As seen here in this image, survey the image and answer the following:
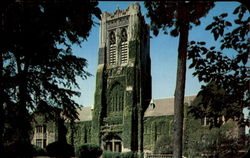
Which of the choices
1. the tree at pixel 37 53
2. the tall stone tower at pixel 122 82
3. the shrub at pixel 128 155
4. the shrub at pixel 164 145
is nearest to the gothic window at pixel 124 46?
the tall stone tower at pixel 122 82

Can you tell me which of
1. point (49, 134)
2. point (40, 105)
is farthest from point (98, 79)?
point (40, 105)

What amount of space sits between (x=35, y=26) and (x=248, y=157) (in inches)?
297

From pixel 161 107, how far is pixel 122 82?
25.0 feet

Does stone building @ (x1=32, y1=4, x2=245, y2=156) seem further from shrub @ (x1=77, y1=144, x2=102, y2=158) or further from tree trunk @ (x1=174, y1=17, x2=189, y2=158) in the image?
tree trunk @ (x1=174, y1=17, x2=189, y2=158)

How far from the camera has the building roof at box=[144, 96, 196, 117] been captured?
140ft

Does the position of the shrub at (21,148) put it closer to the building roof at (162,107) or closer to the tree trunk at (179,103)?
the tree trunk at (179,103)

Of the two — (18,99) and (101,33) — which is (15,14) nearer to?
(18,99)

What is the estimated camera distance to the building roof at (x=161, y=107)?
1679 inches

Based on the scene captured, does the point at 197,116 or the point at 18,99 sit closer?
the point at 197,116

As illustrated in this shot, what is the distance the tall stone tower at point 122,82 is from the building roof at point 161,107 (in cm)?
130

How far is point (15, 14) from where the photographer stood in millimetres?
7652

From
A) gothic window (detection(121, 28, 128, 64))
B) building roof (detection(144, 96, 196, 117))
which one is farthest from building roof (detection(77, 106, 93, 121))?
building roof (detection(144, 96, 196, 117))

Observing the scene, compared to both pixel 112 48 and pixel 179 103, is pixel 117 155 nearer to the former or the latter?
pixel 112 48

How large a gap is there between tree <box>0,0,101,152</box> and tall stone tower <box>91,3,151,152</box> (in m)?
27.3
